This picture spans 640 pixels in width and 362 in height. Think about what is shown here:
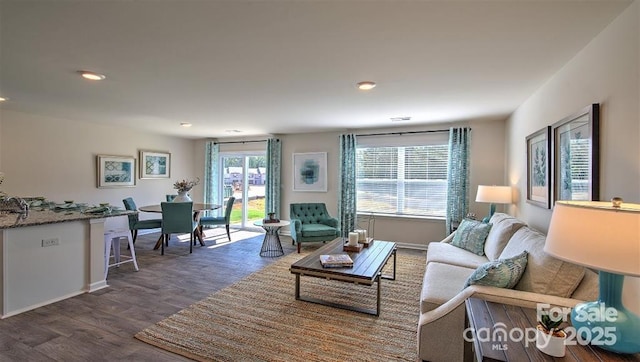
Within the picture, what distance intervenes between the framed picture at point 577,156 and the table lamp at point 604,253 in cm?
86

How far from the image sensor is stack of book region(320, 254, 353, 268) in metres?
2.87

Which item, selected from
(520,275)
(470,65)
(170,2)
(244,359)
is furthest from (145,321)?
(470,65)

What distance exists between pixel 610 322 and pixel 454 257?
75.1 inches

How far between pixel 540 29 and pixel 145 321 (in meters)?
3.76

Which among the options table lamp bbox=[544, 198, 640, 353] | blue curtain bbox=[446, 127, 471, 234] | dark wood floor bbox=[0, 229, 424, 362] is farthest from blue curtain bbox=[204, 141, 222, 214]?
table lamp bbox=[544, 198, 640, 353]

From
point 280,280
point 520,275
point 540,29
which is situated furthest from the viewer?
point 280,280

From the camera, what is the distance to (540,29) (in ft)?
5.93

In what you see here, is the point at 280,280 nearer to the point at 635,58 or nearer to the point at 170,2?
the point at 170,2

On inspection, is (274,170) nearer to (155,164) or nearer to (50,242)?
(155,164)

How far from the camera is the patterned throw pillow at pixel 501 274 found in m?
1.94

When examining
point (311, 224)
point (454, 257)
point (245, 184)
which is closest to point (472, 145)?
point (454, 257)

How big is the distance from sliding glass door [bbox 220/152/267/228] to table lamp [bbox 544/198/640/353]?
5.96 metres

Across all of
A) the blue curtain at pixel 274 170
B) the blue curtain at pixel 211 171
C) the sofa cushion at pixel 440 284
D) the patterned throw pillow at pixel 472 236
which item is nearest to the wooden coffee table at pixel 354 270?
the sofa cushion at pixel 440 284

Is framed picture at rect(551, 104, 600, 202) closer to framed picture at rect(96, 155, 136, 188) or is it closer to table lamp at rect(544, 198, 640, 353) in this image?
table lamp at rect(544, 198, 640, 353)
